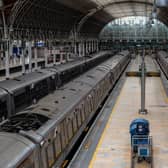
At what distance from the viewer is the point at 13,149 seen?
9.05 m

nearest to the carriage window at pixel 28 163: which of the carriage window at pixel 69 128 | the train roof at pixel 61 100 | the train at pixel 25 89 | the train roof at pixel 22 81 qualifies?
the train roof at pixel 61 100

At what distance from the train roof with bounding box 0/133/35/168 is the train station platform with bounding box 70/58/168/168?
18.1ft

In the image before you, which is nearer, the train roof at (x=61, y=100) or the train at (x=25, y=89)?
the train roof at (x=61, y=100)

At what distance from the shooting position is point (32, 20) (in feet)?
129

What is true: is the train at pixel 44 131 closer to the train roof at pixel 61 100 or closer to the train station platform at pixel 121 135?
the train roof at pixel 61 100

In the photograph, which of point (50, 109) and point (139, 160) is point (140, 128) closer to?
point (139, 160)

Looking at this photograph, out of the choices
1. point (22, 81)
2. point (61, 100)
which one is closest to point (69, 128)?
point (61, 100)

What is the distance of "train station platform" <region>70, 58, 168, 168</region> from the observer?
51.8ft

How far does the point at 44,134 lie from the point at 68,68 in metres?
22.6

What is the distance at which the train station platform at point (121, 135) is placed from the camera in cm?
1579

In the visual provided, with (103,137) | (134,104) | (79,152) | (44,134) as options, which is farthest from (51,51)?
(44,134)

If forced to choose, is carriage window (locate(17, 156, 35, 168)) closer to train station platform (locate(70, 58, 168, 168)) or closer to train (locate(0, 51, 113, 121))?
train station platform (locate(70, 58, 168, 168))

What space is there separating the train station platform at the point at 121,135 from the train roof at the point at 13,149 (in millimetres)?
5519

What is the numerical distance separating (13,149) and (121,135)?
11.8m
